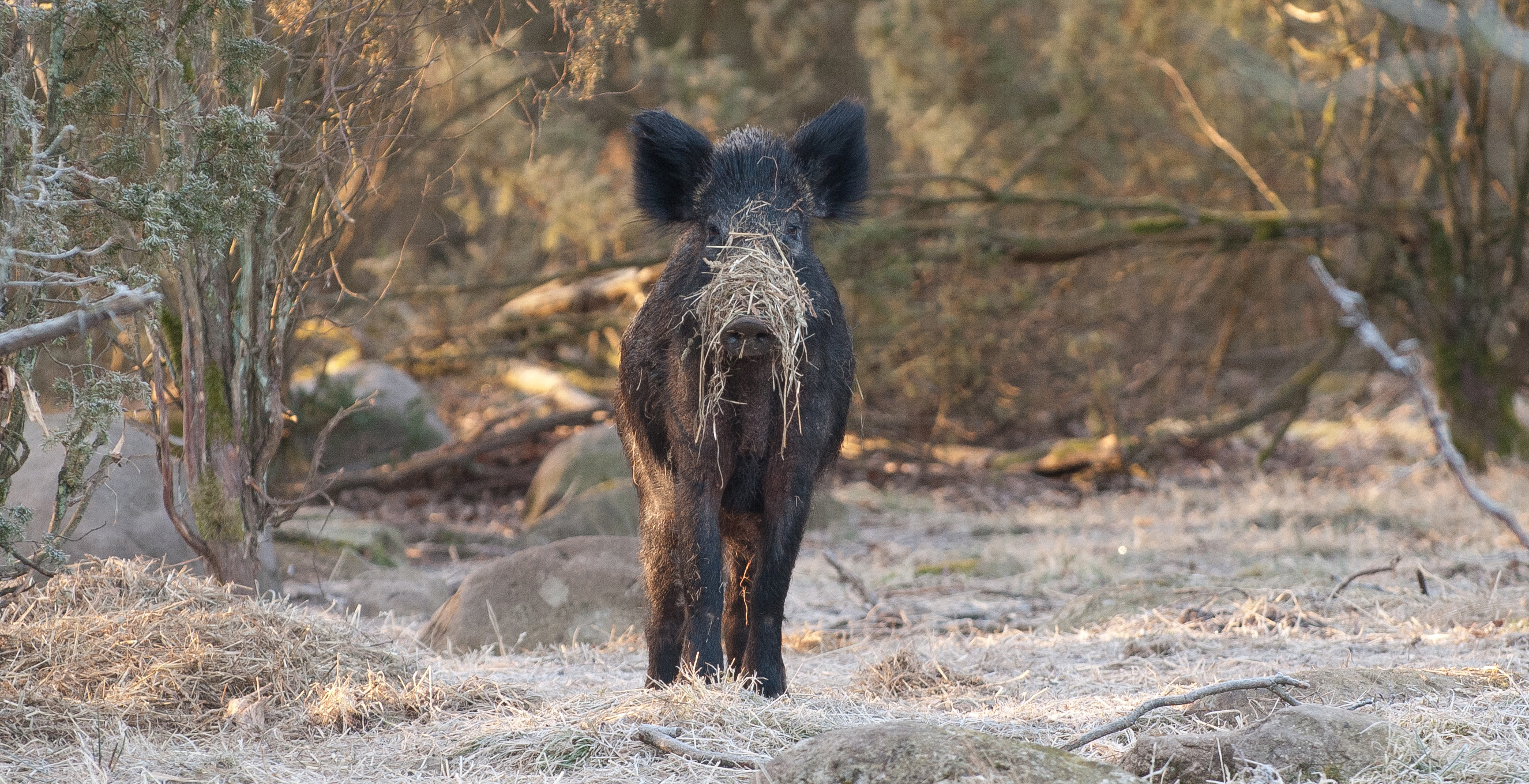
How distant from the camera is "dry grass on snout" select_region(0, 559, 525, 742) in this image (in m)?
3.79

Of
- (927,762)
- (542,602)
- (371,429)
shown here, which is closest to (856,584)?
(542,602)

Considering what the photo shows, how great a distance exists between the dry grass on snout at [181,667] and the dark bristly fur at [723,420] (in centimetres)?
74

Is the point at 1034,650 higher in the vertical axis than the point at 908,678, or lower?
lower

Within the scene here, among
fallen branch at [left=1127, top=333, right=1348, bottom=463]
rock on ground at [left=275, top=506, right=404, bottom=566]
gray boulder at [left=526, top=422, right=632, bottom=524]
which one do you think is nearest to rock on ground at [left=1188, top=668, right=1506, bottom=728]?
rock on ground at [left=275, top=506, right=404, bottom=566]

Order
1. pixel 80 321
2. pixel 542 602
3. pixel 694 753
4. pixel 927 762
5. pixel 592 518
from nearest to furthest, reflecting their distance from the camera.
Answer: pixel 80 321, pixel 927 762, pixel 694 753, pixel 542 602, pixel 592 518

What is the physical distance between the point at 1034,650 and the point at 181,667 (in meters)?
3.26

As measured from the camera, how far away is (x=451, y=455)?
10.4 meters

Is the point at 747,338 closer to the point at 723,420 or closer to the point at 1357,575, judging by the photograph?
the point at 723,420

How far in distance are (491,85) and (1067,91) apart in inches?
258

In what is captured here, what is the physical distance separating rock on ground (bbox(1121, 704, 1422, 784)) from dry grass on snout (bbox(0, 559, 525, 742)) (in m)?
2.11

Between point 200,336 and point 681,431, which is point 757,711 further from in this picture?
point 200,336

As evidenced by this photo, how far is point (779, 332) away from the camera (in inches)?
157

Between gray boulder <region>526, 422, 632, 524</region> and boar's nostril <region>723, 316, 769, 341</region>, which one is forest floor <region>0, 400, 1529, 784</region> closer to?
boar's nostril <region>723, 316, 769, 341</region>

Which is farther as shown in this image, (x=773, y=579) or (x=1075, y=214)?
(x=1075, y=214)
